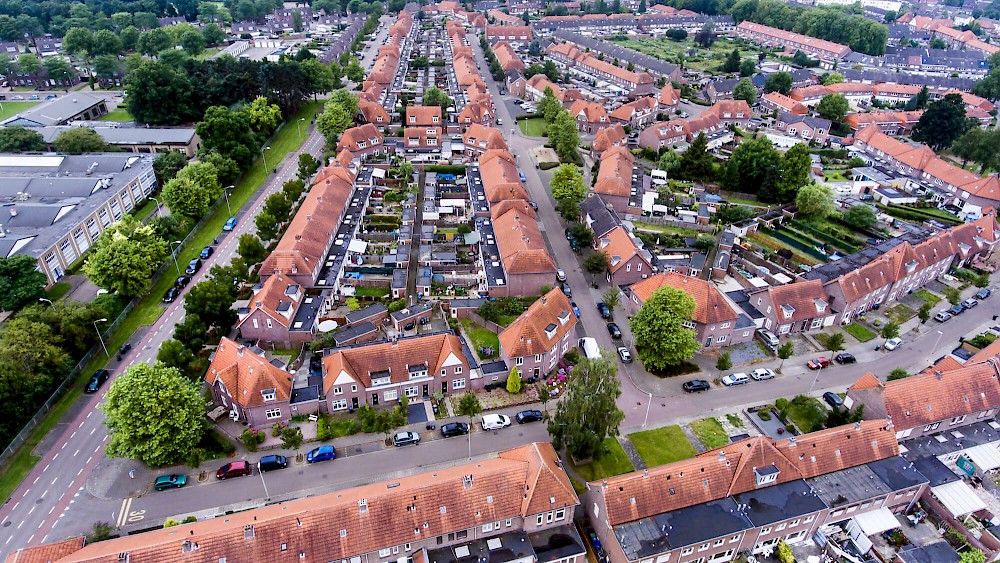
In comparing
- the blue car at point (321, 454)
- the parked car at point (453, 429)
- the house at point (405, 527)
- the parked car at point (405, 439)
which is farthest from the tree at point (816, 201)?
the blue car at point (321, 454)

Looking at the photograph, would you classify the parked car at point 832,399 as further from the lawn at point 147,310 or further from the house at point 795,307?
the lawn at point 147,310

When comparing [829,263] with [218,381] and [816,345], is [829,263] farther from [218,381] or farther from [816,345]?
[218,381]

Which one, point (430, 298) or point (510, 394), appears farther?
point (430, 298)

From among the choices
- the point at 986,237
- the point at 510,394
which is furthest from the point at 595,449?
the point at 986,237

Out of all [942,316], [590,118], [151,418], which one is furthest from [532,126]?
[151,418]

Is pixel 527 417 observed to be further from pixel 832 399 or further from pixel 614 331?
pixel 832 399

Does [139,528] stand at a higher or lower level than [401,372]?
lower
